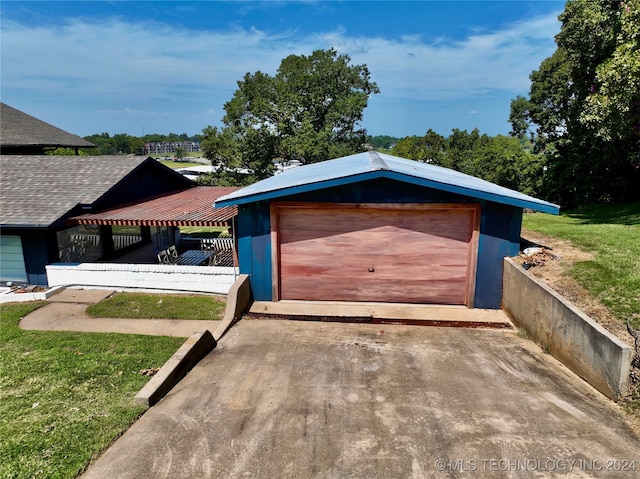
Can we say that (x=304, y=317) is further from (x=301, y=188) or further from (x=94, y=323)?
(x=94, y=323)

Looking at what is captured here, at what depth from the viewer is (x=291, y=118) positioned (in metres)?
35.6

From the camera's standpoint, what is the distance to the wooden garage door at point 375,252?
930 cm

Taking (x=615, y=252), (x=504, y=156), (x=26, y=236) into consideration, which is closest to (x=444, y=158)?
(x=504, y=156)

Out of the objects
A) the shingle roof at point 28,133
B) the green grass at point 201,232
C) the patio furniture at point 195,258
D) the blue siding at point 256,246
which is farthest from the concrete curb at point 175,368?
the shingle roof at point 28,133

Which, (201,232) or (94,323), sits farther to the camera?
(201,232)

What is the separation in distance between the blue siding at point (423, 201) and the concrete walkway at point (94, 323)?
226 cm

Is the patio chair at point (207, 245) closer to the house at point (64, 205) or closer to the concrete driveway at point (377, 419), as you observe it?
the house at point (64, 205)

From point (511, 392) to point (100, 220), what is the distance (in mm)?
11470

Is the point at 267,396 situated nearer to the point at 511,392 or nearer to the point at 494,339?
the point at 511,392

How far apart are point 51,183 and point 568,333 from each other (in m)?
15.8

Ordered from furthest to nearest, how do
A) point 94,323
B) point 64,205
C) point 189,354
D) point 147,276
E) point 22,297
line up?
point 64,205 → point 147,276 → point 22,297 → point 94,323 → point 189,354

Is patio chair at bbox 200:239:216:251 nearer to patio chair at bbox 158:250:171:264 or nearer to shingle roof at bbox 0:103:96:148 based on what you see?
patio chair at bbox 158:250:171:264

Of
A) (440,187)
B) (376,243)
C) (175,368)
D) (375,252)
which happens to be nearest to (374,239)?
(376,243)

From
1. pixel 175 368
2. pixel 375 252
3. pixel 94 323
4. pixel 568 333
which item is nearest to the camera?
pixel 175 368
